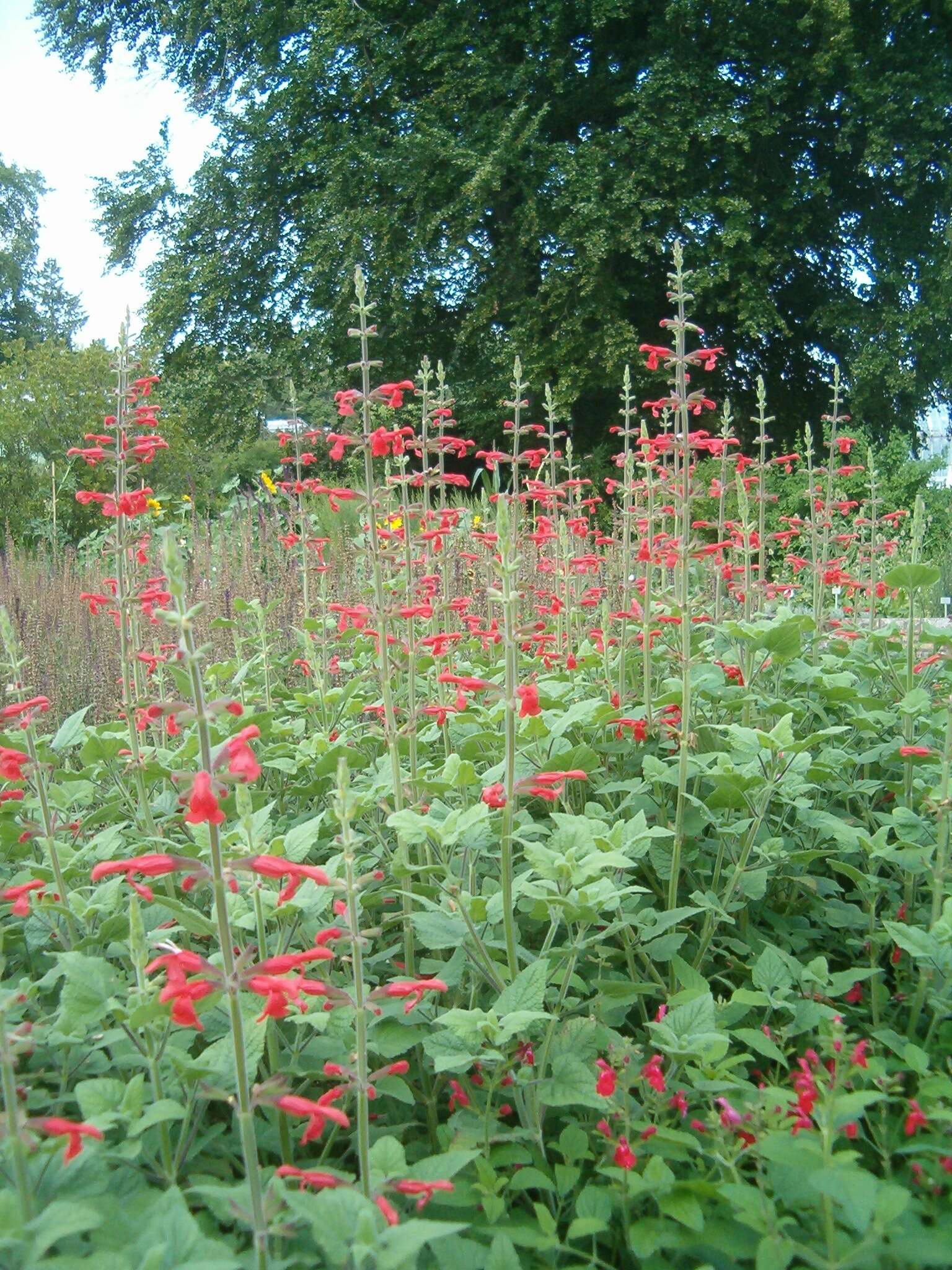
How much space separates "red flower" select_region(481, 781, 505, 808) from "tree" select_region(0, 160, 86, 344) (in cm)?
5174

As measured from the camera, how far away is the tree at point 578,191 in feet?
54.0

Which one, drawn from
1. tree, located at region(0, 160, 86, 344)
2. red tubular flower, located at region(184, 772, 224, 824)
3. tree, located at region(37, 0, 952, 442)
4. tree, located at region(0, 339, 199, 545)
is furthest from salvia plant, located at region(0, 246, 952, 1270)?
tree, located at region(0, 160, 86, 344)

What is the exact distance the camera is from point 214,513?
1741cm

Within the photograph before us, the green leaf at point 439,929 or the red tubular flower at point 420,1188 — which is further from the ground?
the green leaf at point 439,929

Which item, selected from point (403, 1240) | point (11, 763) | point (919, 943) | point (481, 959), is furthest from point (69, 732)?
point (919, 943)

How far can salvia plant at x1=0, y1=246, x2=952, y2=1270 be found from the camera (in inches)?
56.7

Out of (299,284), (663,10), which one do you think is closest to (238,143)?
(299,284)

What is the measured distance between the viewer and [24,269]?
162 feet

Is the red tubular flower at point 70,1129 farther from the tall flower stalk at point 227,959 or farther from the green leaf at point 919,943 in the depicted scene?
the green leaf at point 919,943

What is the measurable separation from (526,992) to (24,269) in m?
56.4

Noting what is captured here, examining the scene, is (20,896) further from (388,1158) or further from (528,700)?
(528,700)

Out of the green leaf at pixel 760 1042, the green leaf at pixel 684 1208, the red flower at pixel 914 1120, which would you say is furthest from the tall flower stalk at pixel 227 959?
the red flower at pixel 914 1120

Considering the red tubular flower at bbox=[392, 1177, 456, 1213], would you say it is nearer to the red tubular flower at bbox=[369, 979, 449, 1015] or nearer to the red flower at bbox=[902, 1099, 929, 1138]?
the red tubular flower at bbox=[369, 979, 449, 1015]

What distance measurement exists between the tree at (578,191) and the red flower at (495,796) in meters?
15.2
